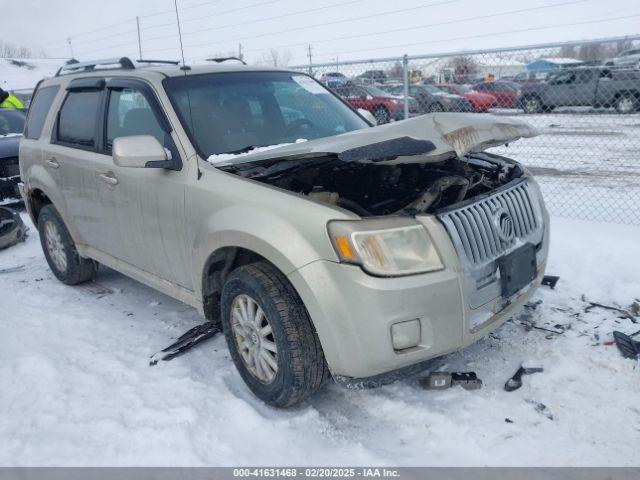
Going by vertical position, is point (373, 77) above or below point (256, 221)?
above

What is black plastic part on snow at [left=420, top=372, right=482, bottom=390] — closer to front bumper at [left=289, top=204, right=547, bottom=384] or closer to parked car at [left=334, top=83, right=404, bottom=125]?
front bumper at [left=289, top=204, right=547, bottom=384]

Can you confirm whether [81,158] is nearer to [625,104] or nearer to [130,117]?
[130,117]

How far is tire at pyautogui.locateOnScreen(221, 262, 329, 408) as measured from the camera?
2.60m

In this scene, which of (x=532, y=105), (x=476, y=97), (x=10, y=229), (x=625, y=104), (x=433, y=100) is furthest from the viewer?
(x=476, y=97)

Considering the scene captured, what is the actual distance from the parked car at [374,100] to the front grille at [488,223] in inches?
267

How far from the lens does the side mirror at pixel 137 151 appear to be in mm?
3016

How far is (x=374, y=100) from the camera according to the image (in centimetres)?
1038

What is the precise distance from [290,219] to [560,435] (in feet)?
5.46

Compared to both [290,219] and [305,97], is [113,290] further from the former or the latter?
[290,219]

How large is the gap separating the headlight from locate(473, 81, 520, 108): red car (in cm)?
977

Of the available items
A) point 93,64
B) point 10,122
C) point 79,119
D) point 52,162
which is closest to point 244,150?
point 79,119

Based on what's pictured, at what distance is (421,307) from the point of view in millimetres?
2383

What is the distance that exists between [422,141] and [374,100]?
818 cm

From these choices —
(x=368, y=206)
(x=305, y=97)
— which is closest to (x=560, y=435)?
(x=368, y=206)
